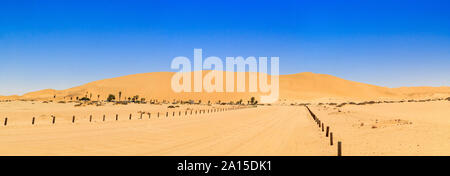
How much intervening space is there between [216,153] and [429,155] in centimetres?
841

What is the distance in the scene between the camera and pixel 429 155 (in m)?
11.8

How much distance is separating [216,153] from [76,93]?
584 feet

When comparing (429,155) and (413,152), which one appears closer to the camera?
(429,155)

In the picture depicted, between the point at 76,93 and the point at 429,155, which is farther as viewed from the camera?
the point at 76,93

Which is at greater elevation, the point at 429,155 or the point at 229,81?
the point at 229,81
